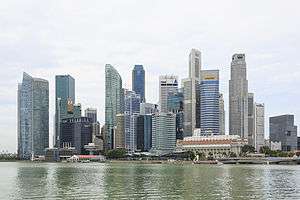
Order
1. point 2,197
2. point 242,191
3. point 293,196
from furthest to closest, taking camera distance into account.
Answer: point 242,191 < point 293,196 < point 2,197

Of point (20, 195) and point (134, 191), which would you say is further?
point (134, 191)

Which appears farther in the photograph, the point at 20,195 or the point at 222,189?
the point at 222,189

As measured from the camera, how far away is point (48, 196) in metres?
67.2

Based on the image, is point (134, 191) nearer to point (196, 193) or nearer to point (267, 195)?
point (196, 193)

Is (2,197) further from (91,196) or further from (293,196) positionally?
(293,196)

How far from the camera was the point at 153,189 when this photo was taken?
78750mm

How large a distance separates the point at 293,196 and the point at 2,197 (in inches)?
1527

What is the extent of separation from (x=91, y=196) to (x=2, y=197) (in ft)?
37.2

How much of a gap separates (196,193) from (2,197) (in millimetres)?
25760

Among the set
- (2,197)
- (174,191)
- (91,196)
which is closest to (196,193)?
(174,191)

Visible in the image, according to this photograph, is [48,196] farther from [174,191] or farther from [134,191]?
[174,191]

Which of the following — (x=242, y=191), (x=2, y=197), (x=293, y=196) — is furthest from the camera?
(x=242, y=191)

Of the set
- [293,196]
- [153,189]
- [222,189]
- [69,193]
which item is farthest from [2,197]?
[293,196]

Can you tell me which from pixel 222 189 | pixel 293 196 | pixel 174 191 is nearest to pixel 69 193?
pixel 174 191
